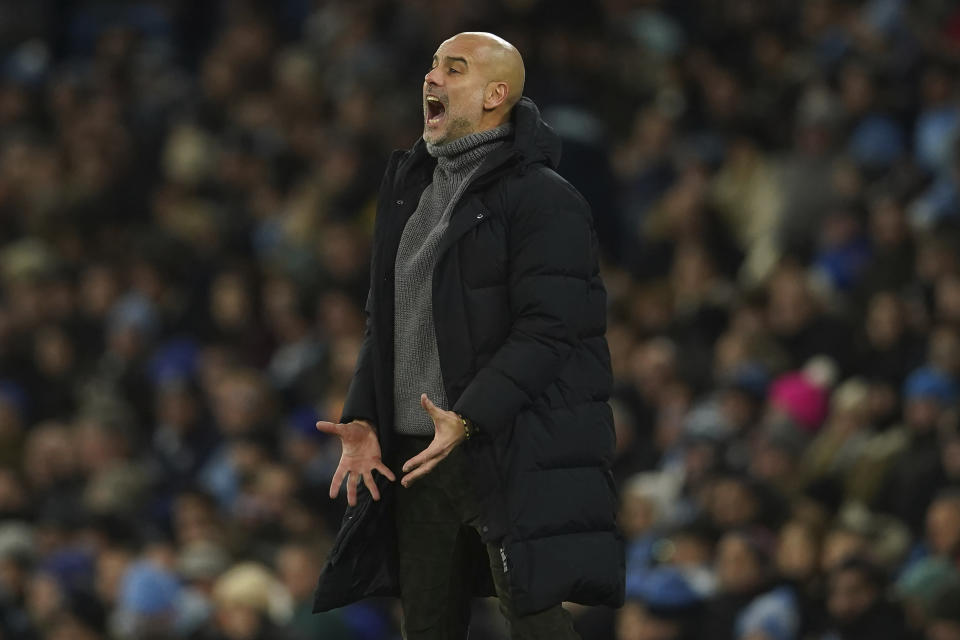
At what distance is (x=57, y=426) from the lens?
10.9 metres

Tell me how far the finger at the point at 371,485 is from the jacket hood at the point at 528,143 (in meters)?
0.65

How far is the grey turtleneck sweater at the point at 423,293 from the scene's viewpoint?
4012mm

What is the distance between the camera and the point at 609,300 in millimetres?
9609

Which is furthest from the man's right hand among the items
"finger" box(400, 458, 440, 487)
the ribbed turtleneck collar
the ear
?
the ear

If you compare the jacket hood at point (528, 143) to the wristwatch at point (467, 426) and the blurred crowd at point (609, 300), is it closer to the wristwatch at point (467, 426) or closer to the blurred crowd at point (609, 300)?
the wristwatch at point (467, 426)

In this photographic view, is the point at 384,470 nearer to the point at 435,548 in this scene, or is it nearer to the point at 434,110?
the point at 435,548

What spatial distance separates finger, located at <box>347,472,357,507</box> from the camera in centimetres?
407

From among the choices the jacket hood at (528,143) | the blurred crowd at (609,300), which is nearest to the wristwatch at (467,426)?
the jacket hood at (528,143)

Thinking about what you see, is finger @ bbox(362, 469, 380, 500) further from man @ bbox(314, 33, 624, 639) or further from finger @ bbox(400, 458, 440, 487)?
finger @ bbox(400, 458, 440, 487)

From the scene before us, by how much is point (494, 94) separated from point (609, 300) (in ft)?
18.5

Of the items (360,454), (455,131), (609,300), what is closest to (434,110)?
(455,131)

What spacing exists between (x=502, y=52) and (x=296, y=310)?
6.99m

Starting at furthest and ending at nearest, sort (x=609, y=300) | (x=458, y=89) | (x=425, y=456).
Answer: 1. (x=609, y=300)
2. (x=458, y=89)
3. (x=425, y=456)

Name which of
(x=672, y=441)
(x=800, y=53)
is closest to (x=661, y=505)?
(x=672, y=441)
